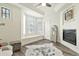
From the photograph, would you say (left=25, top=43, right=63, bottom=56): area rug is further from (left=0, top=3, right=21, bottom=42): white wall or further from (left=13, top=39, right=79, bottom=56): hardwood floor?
(left=0, top=3, right=21, bottom=42): white wall

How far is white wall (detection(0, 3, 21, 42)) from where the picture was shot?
1532mm

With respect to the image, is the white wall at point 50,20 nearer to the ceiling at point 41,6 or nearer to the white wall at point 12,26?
the ceiling at point 41,6

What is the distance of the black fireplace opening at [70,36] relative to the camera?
4.91 ft

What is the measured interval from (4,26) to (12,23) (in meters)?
0.10

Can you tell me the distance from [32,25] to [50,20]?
9.6 inches

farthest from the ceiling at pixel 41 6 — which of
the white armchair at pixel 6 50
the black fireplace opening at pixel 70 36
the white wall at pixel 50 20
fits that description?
the white armchair at pixel 6 50

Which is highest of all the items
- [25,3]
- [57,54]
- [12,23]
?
[25,3]

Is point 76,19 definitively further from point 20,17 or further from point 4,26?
point 4,26

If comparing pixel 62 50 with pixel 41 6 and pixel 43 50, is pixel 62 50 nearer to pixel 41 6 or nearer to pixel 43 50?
pixel 43 50

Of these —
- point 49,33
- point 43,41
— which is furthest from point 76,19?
point 43,41

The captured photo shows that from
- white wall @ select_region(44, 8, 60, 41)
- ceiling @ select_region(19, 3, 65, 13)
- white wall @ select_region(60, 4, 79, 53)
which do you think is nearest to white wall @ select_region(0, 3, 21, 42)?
ceiling @ select_region(19, 3, 65, 13)

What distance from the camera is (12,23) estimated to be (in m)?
1.55

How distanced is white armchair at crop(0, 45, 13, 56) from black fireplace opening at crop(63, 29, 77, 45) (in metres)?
0.69

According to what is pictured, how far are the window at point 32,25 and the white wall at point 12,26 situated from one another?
0.29 ft
